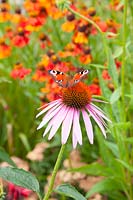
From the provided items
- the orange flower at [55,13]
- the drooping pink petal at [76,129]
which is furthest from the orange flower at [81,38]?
the drooping pink petal at [76,129]

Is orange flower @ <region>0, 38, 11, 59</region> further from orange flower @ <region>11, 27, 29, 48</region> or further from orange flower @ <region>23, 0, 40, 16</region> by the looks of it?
orange flower @ <region>23, 0, 40, 16</region>

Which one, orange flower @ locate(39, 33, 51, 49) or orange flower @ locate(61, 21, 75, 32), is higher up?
orange flower @ locate(61, 21, 75, 32)

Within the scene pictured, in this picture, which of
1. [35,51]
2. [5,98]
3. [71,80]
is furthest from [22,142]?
[71,80]

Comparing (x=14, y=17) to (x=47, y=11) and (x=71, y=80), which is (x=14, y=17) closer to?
(x=47, y=11)

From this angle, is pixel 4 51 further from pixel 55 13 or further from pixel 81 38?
pixel 81 38

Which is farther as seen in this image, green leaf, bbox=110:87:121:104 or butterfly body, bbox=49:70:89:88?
green leaf, bbox=110:87:121:104

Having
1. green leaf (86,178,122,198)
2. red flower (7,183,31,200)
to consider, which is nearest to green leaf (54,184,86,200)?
red flower (7,183,31,200)

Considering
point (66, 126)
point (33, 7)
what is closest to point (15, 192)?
point (66, 126)
